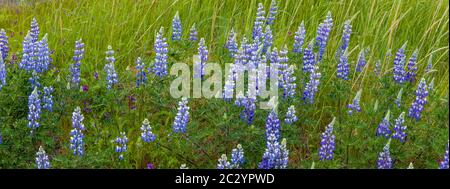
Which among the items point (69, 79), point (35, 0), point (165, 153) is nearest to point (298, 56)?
point (165, 153)

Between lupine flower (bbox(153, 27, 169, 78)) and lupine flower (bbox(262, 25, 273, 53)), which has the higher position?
lupine flower (bbox(262, 25, 273, 53))

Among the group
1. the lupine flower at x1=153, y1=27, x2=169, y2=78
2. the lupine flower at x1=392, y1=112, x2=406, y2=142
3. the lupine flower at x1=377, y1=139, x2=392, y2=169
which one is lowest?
the lupine flower at x1=377, y1=139, x2=392, y2=169

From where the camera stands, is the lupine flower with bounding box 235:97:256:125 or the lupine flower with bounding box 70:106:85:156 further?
the lupine flower with bounding box 235:97:256:125

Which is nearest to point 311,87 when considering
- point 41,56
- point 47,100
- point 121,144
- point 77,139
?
point 121,144

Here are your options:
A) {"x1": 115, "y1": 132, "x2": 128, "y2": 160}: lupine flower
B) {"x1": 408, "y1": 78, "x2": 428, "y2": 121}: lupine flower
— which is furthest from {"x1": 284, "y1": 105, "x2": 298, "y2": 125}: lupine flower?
{"x1": 115, "y1": 132, "x2": 128, "y2": 160}: lupine flower

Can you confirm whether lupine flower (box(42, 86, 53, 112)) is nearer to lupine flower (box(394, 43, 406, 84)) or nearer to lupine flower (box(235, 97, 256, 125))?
lupine flower (box(235, 97, 256, 125))

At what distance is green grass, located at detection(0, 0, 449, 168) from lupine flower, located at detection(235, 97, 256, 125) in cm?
4

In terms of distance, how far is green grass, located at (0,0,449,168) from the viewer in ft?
11.9

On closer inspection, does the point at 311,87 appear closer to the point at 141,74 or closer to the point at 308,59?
the point at 308,59

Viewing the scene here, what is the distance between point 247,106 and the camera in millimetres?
3695

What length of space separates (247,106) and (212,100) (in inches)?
8.9

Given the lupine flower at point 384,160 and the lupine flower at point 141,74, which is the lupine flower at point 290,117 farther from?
the lupine flower at point 141,74

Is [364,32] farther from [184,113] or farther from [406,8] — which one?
[184,113]

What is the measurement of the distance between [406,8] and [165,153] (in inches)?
98.3
